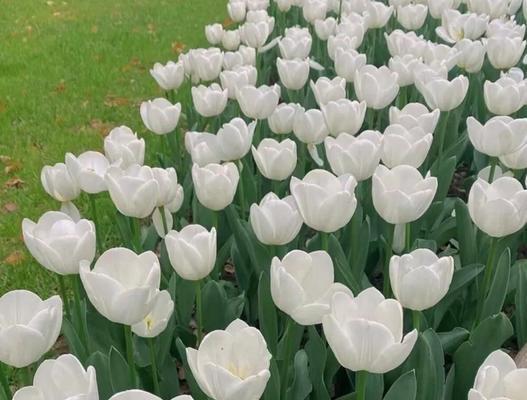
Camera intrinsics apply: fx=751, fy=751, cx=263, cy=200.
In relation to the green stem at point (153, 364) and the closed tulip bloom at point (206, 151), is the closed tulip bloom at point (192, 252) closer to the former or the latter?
the green stem at point (153, 364)

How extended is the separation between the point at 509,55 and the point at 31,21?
17.7ft

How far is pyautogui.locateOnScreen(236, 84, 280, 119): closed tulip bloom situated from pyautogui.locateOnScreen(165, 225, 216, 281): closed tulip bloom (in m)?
1.05

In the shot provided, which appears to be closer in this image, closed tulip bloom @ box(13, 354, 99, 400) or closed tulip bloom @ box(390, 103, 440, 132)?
closed tulip bloom @ box(13, 354, 99, 400)

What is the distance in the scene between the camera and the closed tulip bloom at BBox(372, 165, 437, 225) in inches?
67.1

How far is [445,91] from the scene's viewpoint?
2.52m

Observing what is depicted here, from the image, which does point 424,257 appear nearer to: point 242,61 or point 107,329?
point 107,329

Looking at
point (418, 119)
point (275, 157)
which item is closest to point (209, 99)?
point (275, 157)

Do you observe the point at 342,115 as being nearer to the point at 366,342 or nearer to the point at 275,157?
the point at 275,157

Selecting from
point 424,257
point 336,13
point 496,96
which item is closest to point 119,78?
point 336,13

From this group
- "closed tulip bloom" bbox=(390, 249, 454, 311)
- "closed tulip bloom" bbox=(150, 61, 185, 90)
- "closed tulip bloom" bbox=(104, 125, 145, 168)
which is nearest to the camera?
"closed tulip bloom" bbox=(390, 249, 454, 311)

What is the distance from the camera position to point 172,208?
220 cm

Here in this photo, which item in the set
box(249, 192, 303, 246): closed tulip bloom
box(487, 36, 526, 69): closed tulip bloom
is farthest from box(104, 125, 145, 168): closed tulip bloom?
box(487, 36, 526, 69): closed tulip bloom

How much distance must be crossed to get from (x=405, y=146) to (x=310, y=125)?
17.9 inches

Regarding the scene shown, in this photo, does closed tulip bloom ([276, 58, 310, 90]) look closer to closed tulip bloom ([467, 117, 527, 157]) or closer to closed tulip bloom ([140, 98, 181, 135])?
closed tulip bloom ([140, 98, 181, 135])
